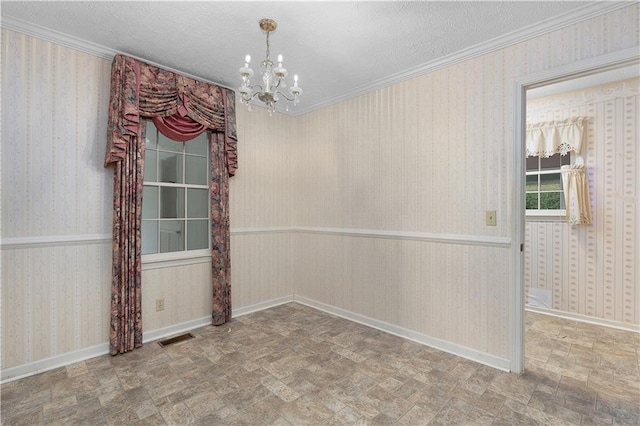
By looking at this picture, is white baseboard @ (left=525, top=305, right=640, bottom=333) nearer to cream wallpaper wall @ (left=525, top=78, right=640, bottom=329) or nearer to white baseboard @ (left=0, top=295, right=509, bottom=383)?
cream wallpaper wall @ (left=525, top=78, right=640, bottom=329)

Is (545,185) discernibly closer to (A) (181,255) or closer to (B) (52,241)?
(A) (181,255)

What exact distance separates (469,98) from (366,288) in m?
2.16

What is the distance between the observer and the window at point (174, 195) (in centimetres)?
301

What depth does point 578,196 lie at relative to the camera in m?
3.38

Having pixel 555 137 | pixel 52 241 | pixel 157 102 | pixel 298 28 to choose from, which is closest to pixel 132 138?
pixel 157 102

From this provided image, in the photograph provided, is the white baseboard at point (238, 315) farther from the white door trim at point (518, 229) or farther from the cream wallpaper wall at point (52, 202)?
the white door trim at point (518, 229)

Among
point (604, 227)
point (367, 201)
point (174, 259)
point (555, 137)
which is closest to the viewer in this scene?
point (174, 259)

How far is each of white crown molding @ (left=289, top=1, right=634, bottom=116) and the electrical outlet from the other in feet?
4.38

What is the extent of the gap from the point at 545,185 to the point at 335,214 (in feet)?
8.74

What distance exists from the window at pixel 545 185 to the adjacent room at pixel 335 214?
0.02 meters

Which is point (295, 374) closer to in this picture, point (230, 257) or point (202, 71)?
point (230, 257)

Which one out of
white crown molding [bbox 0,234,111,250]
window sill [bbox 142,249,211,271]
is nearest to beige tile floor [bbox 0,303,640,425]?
window sill [bbox 142,249,211,271]

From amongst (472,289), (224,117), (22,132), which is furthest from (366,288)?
(22,132)

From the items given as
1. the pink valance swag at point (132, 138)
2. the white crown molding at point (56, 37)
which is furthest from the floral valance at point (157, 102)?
the white crown molding at point (56, 37)
